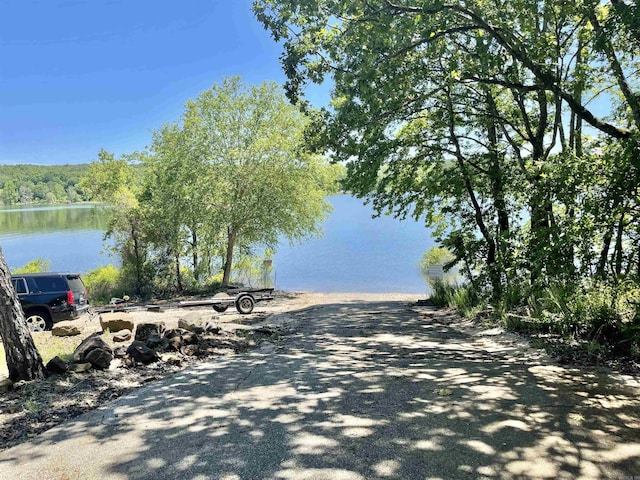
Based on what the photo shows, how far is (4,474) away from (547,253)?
7.05m

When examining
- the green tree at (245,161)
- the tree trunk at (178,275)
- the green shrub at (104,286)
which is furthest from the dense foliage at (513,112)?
the green shrub at (104,286)

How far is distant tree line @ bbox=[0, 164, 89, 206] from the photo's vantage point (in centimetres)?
12212

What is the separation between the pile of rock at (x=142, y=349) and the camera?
6058 millimetres

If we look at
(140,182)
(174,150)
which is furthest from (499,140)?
(140,182)

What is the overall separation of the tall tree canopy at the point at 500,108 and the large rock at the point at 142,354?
5111 millimetres

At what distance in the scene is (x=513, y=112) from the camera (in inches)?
531

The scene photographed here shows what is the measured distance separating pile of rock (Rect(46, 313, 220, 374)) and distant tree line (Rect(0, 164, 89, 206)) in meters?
126

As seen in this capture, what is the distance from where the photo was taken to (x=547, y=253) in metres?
7.18

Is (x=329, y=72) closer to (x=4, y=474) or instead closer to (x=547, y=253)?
(x=547, y=253)

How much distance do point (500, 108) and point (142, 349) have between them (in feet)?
38.4

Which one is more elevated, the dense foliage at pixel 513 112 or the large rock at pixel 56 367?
the dense foliage at pixel 513 112

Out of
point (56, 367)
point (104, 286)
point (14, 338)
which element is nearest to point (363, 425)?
point (56, 367)

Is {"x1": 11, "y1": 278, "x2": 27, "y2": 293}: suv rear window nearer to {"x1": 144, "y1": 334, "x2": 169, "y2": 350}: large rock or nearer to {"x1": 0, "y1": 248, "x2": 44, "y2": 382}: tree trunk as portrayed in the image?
{"x1": 144, "y1": 334, "x2": 169, "y2": 350}: large rock

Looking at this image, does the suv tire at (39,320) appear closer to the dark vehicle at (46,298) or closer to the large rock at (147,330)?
the dark vehicle at (46,298)
